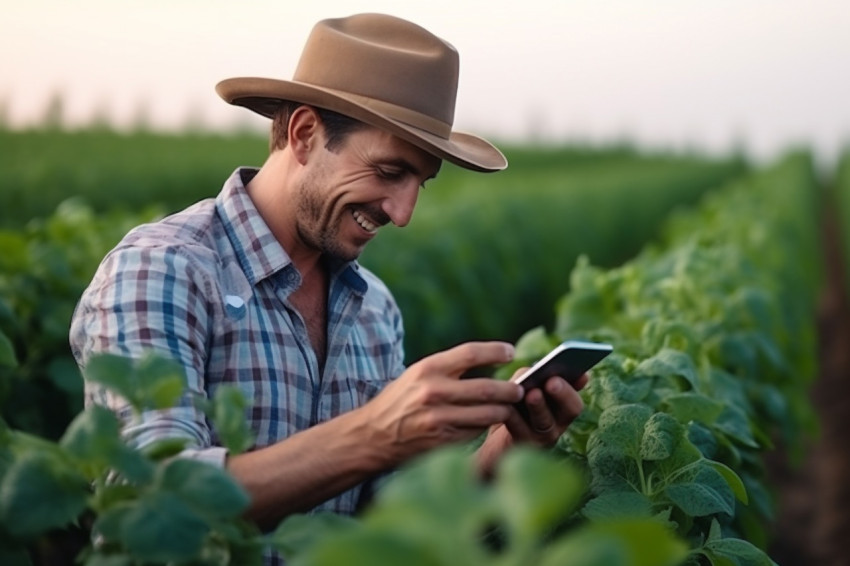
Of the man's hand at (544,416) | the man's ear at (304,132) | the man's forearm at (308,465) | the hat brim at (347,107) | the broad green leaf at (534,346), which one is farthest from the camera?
the broad green leaf at (534,346)

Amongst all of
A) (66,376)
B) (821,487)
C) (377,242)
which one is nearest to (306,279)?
(66,376)

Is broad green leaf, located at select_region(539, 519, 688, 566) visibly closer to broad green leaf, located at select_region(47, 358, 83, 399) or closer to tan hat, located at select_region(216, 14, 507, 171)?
tan hat, located at select_region(216, 14, 507, 171)

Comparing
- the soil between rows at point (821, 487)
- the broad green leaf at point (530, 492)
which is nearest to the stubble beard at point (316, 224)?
the broad green leaf at point (530, 492)

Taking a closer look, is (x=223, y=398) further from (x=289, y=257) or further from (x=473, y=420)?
(x=289, y=257)

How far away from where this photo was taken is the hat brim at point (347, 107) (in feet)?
7.98

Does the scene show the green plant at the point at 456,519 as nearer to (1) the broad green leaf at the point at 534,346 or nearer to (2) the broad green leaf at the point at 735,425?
(2) the broad green leaf at the point at 735,425

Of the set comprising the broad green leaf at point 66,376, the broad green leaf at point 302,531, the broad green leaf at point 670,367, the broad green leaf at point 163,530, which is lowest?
the broad green leaf at point 66,376

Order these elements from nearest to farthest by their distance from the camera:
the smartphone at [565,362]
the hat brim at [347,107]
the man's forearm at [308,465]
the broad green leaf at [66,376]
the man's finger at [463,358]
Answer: the man's finger at [463,358]
the man's forearm at [308,465]
the smartphone at [565,362]
the hat brim at [347,107]
the broad green leaf at [66,376]

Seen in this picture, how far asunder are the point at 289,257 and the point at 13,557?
1020 mm

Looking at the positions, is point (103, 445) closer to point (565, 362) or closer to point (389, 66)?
point (565, 362)

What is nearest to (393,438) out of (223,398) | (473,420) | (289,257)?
(473,420)

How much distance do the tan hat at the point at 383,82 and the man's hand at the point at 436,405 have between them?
2.11 feet

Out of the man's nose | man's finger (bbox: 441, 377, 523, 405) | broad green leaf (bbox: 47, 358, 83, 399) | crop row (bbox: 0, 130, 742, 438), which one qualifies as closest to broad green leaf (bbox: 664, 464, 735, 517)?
man's finger (bbox: 441, 377, 523, 405)

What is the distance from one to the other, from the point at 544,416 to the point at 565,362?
0.46 feet
